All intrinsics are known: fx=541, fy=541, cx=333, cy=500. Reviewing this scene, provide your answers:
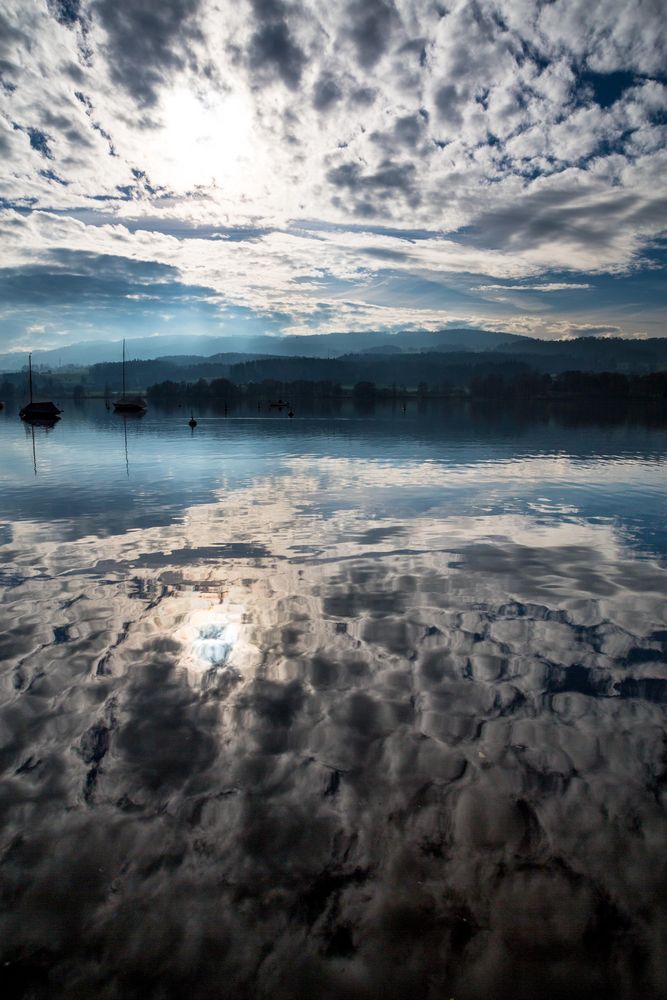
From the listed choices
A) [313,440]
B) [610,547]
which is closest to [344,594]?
[610,547]

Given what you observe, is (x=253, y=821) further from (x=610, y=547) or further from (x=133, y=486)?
(x=133, y=486)

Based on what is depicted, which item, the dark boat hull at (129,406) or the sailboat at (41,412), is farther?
the dark boat hull at (129,406)

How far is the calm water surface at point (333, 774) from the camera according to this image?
20.5ft

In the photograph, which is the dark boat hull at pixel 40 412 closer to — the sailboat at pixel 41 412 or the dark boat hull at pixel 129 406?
the sailboat at pixel 41 412

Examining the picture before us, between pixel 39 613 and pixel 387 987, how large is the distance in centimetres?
1385

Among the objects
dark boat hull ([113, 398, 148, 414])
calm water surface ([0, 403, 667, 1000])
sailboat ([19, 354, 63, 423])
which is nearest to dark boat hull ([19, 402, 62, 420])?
sailboat ([19, 354, 63, 423])

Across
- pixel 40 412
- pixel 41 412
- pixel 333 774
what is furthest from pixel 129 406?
pixel 333 774

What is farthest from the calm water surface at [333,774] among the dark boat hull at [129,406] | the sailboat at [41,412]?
the dark boat hull at [129,406]

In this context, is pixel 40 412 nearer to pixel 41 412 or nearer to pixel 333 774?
pixel 41 412

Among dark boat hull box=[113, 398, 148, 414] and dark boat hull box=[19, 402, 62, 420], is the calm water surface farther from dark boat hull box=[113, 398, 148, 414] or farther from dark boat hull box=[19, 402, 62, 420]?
dark boat hull box=[113, 398, 148, 414]

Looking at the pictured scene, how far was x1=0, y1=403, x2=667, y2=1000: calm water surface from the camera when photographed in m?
6.26

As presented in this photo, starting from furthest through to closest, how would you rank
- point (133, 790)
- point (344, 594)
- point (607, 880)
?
point (344, 594)
point (133, 790)
point (607, 880)

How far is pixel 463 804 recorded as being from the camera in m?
8.45

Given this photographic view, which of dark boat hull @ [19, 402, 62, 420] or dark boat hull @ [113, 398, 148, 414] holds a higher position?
dark boat hull @ [113, 398, 148, 414]
